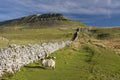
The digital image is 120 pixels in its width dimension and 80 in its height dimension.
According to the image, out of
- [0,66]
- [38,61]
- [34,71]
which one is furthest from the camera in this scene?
[38,61]

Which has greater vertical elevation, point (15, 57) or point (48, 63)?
point (15, 57)

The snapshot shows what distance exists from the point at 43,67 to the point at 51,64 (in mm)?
996

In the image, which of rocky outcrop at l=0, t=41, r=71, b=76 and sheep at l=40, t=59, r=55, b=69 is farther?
sheep at l=40, t=59, r=55, b=69

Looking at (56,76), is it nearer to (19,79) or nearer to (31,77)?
(31,77)

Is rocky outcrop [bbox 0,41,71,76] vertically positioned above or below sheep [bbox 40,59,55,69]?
above

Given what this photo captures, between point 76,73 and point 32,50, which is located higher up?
point 32,50

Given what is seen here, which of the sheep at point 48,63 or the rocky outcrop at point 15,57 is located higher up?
the rocky outcrop at point 15,57

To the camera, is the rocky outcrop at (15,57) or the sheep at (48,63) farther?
the sheep at (48,63)

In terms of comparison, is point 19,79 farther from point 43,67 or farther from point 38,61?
point 38,61

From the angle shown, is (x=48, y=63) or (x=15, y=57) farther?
(x=48, y=63)

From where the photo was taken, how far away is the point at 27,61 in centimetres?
3441

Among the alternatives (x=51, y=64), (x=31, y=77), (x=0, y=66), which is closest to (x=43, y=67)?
(x=51, y=64)

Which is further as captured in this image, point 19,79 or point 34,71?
point 34,71

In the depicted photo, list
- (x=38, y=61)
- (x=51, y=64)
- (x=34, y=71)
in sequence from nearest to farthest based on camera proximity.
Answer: (x=34, y=71) < (x=51, y=64) < (x=38, y=61)
